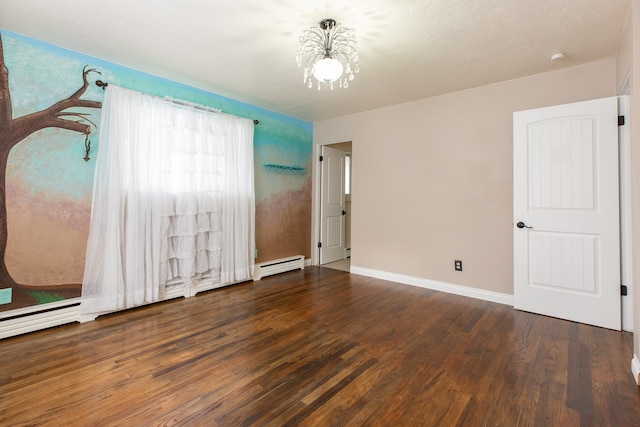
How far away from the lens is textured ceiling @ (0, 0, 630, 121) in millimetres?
2133

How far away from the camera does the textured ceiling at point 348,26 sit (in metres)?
2.13

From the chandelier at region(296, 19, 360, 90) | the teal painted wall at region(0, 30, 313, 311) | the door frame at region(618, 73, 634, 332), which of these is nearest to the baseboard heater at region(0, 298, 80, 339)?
the teal painted wall at region(0, 30, 313, 311)

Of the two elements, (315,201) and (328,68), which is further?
(315,201)

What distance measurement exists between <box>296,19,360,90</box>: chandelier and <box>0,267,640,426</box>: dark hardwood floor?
219 centimetres

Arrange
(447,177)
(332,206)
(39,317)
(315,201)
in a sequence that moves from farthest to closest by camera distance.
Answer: (332,206)
(315,201)
(447,177)
(39,317)

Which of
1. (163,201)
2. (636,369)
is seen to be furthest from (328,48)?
(636,369)

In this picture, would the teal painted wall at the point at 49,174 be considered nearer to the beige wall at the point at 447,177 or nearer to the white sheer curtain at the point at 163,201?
Answer: the white sheer curtain at the point at 163,201

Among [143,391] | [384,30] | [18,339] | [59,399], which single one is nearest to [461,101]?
[384,30]

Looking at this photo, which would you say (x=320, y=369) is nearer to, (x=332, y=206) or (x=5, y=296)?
(x=5, y=296)

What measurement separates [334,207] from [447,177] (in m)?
2.30

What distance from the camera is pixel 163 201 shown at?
333 cm

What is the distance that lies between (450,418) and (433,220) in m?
2.70

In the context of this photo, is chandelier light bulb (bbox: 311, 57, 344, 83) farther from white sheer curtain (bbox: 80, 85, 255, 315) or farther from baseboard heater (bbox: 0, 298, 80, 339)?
baseboard heater (bbox: 0, 298, 80, 339)

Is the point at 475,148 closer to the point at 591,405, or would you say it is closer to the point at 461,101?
the point at 461,101
